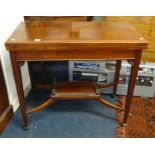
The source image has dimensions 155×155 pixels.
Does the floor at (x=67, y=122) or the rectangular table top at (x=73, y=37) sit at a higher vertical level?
the rectangular table top at (x=73, y=37)

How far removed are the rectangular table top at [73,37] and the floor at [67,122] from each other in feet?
1.87

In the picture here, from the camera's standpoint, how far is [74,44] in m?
0.94

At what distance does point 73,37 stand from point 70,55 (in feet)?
0.30

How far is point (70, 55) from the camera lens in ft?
3.25

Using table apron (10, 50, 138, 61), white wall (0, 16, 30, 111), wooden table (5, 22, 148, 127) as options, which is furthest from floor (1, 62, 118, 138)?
table apron (10, 50, 138, 61)

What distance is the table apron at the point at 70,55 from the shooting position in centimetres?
98

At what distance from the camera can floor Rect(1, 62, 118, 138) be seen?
4.09 ft

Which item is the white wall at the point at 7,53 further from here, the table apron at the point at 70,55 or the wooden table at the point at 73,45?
the table apron at the point at 70,55

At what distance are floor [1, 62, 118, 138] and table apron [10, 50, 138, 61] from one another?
51cm

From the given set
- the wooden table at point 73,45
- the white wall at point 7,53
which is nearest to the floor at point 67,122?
the white wall at point 7,53

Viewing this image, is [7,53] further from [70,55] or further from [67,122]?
[67,122]

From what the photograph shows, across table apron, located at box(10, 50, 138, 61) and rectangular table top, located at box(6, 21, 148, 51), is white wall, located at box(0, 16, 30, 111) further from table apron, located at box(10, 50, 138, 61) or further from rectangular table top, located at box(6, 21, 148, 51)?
table apron, located at box(10, 50, 138, 61)
